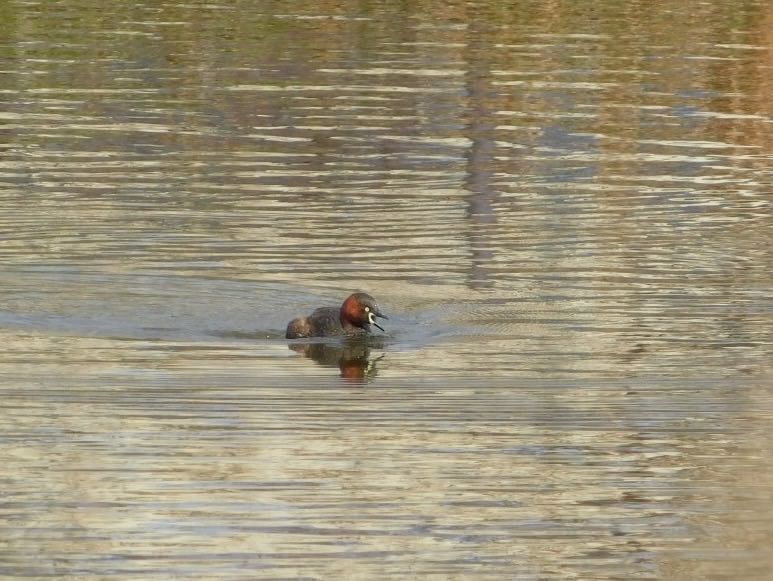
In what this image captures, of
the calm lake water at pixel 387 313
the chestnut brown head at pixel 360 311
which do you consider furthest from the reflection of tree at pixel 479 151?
the chestnut brown head at pixel 360 311

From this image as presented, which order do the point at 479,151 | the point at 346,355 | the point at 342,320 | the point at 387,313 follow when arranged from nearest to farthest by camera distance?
the point at 346,355 < the point at 342,320 < the point at 387,313 < the point at 479,151

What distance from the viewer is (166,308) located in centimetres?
1381

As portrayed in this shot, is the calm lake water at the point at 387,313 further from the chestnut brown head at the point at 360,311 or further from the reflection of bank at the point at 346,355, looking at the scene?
the chestnut brown head at the point at 360,311

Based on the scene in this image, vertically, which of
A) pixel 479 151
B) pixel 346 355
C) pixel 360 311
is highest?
pixel 360 311

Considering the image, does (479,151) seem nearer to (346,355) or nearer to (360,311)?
(360,311)

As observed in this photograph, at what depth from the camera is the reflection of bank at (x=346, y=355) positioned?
1248 cm

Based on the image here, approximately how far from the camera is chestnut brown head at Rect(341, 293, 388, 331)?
42.7ft

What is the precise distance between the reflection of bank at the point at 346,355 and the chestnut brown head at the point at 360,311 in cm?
13

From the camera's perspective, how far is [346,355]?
42.6ft

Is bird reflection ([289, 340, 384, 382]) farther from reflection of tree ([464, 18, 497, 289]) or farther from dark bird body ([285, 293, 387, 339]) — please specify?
reflection of tree ([464, 18, 497, 289])

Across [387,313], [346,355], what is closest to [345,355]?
[346,355]

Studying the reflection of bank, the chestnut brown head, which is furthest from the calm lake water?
the chestnut brown head

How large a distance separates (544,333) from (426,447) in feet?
9.68

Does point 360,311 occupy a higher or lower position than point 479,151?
higher
